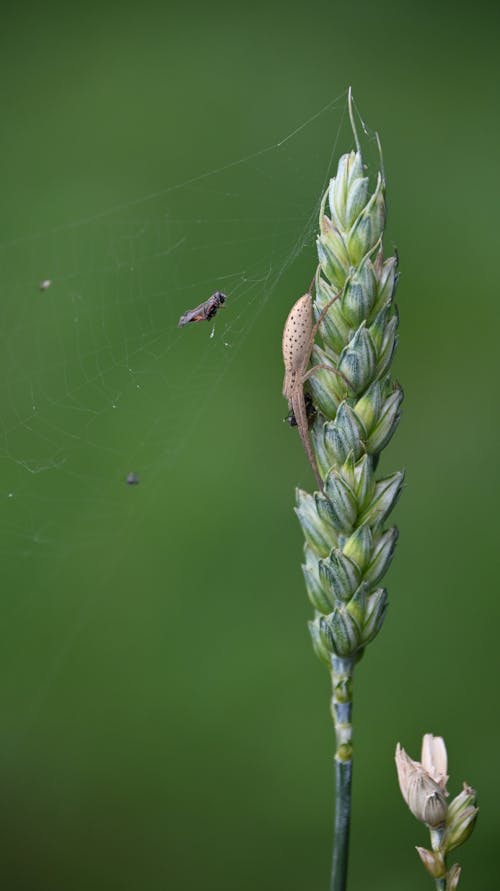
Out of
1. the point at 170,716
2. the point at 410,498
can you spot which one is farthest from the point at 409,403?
the point at 170,716

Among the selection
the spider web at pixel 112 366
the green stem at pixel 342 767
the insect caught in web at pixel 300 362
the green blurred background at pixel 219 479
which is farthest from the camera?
the spider web at pixel 112 366

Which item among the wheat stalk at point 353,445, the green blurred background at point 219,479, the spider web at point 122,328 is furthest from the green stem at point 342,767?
the spider web at point 122,328

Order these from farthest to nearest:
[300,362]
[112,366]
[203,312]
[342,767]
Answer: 1. [112,366]
2. [203,312]
3. [300,362]
4. [342,767]

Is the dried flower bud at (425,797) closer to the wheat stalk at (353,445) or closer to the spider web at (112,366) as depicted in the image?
the wheat stalk at (353,445)

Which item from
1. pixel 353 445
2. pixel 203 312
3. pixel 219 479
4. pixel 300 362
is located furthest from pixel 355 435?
pixel 219 479

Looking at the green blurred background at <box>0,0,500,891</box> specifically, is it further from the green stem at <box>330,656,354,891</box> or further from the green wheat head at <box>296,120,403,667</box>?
the green stem at <box>330,656,354,891</box>

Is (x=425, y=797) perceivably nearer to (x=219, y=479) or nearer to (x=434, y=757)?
(x=434, y=757)

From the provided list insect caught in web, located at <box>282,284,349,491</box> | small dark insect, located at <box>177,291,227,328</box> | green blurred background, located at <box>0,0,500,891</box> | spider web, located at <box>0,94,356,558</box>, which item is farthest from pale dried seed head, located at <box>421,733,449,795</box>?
spider web, located at <box>0,94,356,558</box>
